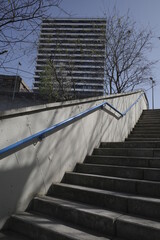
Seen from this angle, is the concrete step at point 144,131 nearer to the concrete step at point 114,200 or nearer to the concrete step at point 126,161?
the concrete step at point 126,161

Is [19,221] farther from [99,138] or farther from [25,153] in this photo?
[99,138]

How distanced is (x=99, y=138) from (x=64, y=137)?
1.45 m

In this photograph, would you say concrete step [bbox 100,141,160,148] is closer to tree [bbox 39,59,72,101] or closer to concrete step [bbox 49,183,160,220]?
concrete step [bbox 49,183,160,220]

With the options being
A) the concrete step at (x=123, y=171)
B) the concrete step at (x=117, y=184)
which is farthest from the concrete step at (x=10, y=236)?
the concrete step at (x=123, y=171)

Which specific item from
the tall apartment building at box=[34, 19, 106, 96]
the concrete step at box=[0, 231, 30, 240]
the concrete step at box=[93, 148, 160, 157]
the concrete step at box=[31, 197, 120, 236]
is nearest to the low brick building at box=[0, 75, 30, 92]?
the tall apartment building at box=[34, 19, 106, 96]

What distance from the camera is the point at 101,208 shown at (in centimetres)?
261

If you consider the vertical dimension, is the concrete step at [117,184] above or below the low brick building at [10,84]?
below

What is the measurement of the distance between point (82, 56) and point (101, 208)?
10.7 m

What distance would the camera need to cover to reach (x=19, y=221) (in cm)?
249

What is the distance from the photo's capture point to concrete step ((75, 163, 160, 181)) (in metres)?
3.03

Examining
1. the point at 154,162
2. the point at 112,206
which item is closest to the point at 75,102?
the point at 154,162

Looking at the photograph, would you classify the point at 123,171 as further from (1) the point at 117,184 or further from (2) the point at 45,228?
(2) the point at 45,228

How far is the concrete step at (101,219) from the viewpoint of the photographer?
201 centimetres

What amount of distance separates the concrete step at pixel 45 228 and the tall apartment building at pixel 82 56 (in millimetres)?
9363
